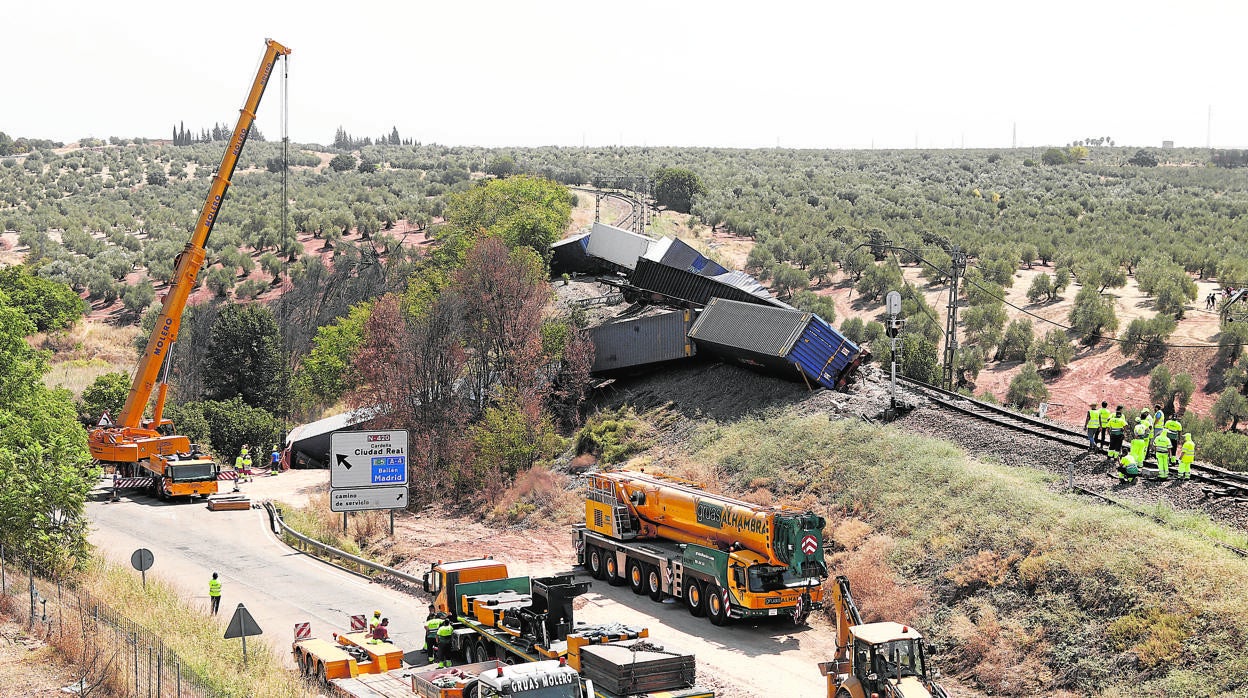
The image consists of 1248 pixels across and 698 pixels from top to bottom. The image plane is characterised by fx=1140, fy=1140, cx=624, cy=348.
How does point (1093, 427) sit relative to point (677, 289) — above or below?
below

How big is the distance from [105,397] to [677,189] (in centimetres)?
5781

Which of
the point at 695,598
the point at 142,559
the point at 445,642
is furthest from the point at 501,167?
the point at 445,642

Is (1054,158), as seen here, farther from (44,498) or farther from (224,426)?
(44,498)

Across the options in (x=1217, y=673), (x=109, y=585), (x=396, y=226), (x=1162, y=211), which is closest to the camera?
(x=1217, y=673)

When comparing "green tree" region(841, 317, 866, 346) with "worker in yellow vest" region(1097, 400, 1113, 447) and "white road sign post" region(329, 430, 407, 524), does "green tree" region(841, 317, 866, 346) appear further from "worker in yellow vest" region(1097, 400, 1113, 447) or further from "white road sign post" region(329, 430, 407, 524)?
"white road sign post" region(329, 430, 407, 524)

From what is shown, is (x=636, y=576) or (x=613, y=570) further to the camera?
(x=613, y=570)

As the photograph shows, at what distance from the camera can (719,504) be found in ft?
90.7

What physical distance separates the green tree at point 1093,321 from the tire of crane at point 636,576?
109ft

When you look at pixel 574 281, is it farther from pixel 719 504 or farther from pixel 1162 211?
pixel 1162 211

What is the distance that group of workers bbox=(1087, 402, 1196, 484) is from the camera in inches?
1063

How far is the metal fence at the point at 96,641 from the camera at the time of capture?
62.6 feet

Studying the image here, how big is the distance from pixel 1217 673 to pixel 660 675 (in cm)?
967

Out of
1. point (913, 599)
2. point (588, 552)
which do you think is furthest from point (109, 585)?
point (913, 599)

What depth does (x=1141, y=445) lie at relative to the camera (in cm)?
2766
